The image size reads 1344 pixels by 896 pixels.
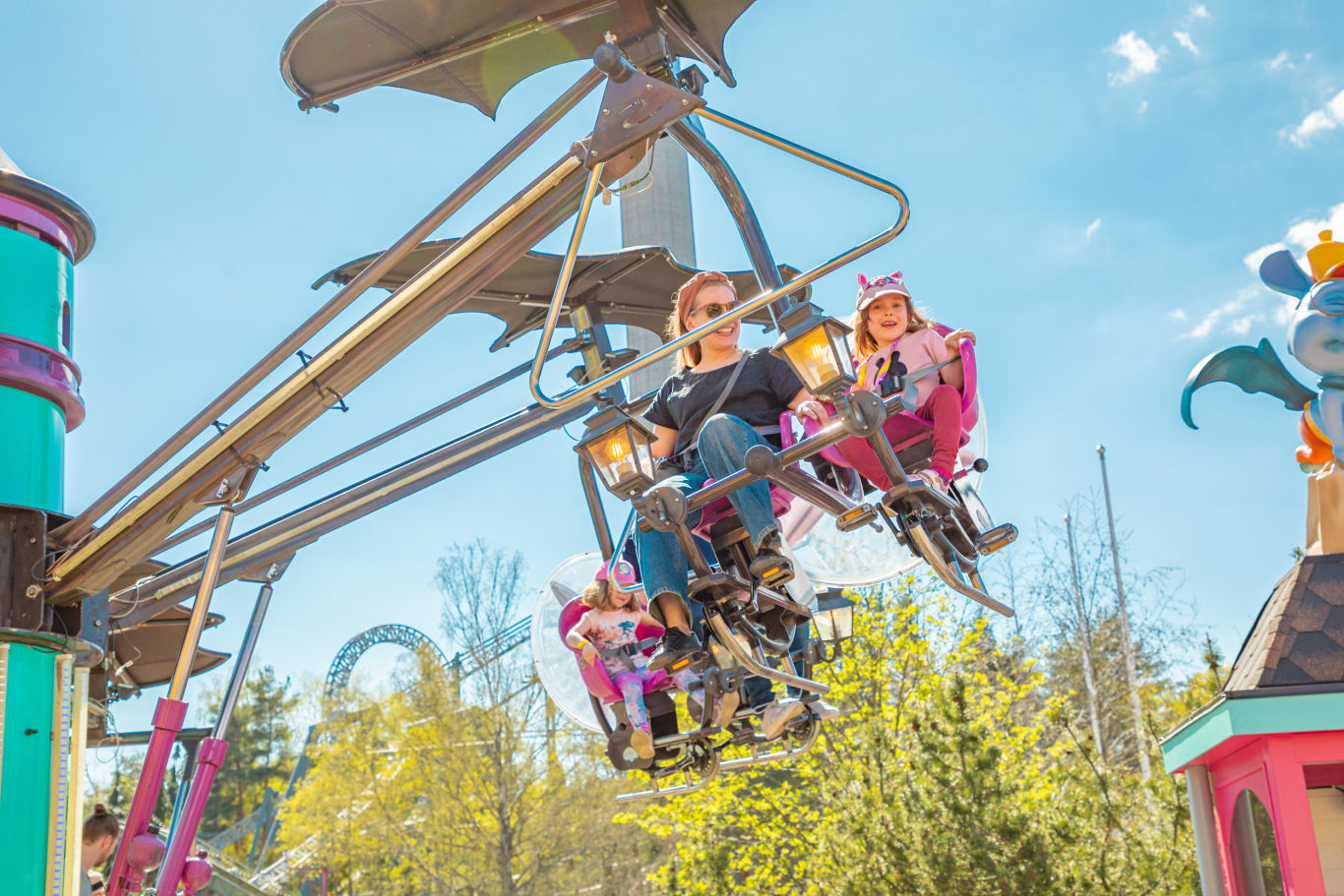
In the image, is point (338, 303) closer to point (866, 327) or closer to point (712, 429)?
point (712, 429)

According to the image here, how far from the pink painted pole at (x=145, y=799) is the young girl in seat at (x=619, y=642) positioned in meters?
1.87

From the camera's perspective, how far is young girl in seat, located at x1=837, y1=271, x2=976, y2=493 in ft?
14.3

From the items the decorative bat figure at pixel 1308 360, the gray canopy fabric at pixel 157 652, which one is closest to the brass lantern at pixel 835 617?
the decorative bat figure at pixel 1308 360

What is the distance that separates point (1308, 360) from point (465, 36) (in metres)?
6.43

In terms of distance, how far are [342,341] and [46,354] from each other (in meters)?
1.55

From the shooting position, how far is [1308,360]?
26.4 feet

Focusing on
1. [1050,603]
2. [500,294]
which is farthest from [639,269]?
[1050,603]

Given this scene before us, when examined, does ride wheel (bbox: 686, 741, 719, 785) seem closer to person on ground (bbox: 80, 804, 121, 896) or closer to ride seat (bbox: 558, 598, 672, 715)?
ride seat (bbox: 558, 598, 672, 715)

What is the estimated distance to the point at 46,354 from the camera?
4902 mm

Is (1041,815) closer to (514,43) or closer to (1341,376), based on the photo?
(1341,376)

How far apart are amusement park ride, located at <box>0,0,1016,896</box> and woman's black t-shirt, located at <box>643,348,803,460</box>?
0.62 feet

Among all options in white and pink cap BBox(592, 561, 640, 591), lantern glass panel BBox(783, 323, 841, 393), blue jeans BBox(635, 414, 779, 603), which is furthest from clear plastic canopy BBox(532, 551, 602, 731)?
lantern glass panel BBox(783, 323, 841, 393)

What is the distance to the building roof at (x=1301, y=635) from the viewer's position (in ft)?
21.5

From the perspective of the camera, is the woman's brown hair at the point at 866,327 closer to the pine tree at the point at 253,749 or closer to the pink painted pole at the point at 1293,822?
the pink painted pole at the point at 1293,822
